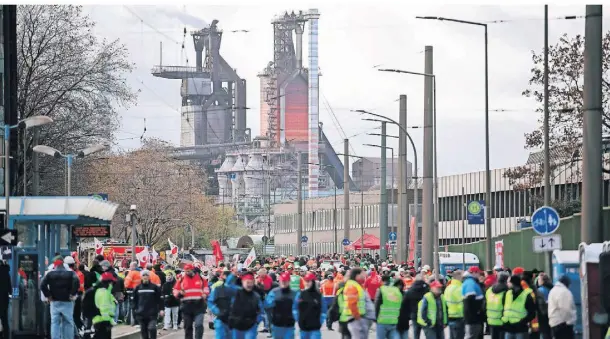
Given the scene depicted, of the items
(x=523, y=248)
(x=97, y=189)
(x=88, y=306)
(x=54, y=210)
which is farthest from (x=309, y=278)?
(x=97, y=189)

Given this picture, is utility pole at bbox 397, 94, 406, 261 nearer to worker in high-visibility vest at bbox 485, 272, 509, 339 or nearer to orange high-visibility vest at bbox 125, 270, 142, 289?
orange high-visibility vest at bbox 125, 270, 142, 289

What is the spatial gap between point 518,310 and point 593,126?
5462mm

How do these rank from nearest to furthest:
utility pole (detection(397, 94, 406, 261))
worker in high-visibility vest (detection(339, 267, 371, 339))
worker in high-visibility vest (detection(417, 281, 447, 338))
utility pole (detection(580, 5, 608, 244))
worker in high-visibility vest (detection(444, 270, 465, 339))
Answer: worker in high-visibility vest (detection(339, 267, 371, 339)) < worker in high-visibility vest (detection(417, 281, 447, 338)) < worker in high-visibility vest (detection(444, 270, 465, 339)) < utility pole (detection(580, 5, 608, 244)) < utility pole (detection(397, 94, 406, 261))

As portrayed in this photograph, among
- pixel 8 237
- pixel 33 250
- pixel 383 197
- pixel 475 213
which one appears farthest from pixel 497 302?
pixel 383 197

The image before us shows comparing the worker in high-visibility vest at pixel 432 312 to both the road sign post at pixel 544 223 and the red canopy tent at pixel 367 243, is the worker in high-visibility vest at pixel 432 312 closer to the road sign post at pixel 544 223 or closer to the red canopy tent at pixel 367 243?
the road sign post at pixel 544 223

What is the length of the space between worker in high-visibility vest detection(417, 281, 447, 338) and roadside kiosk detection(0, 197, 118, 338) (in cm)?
736

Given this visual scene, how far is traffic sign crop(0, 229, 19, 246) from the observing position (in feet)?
99.4

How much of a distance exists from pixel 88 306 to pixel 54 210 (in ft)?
12.4

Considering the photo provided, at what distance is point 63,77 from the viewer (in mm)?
67500

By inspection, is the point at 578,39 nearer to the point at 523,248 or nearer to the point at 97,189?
the point at 523,248

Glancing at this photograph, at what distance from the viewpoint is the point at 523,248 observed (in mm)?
49812

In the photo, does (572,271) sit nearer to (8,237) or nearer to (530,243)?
(8,237)

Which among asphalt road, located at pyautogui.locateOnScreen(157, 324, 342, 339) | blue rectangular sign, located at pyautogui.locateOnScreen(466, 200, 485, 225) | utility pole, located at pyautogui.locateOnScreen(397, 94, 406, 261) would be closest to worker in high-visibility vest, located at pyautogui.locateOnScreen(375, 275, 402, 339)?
asphalt road, located at pyautogui.locateOnScreen(157, 324, 342, 339)

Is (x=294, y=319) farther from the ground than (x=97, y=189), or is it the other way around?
(x=97, y=189)
